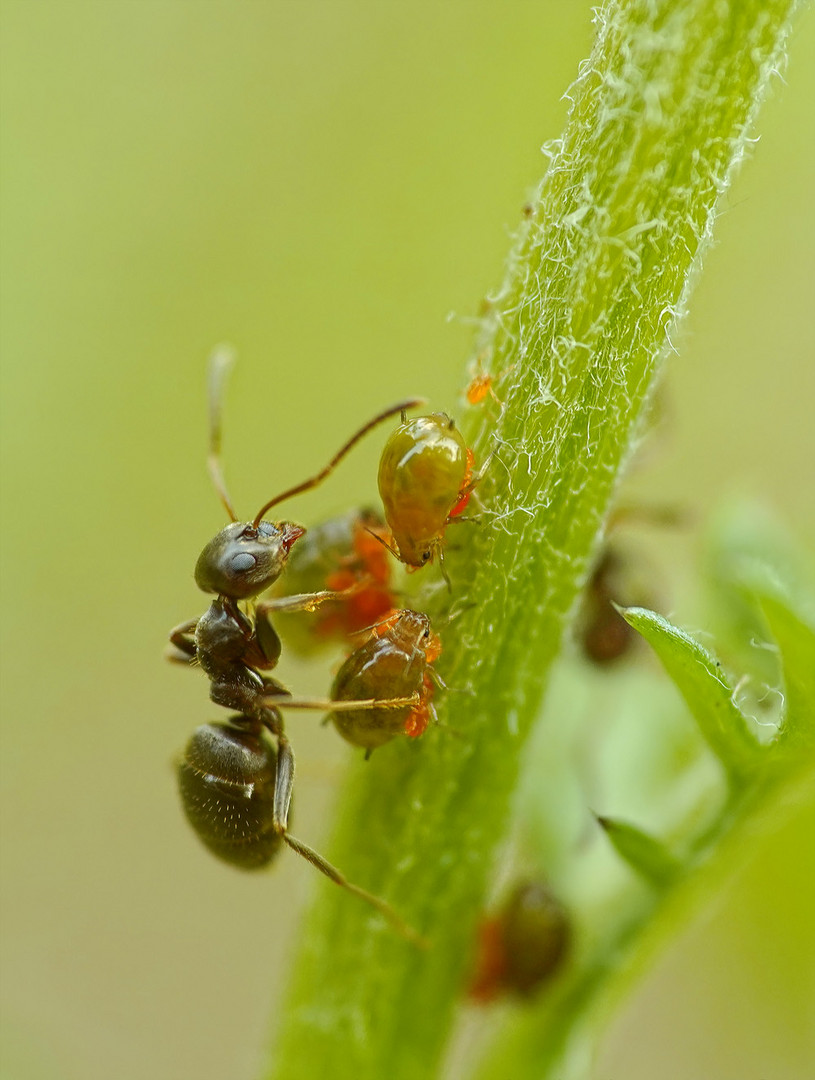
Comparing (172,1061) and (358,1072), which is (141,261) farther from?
(358,1072)

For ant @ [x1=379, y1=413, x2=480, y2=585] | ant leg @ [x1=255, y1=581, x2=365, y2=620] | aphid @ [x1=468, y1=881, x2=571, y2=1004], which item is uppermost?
ant @ [x1=379, y1=413, x2=480, y2=585]

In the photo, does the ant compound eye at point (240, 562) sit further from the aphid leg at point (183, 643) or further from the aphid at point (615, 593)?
the aphid at point (615, 593)

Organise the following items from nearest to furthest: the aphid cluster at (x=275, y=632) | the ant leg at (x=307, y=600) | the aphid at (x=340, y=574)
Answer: the aphid cluster at (x=275, y=632) < the ant leg at (x=307, y=600) < the aphid at (x=340, y=574)

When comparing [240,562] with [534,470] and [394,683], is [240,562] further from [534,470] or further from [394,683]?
[534,470]

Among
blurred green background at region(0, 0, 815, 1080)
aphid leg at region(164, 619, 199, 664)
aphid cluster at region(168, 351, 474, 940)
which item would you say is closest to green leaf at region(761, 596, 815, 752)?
aphid cluster at region(168, 351, 474, 940)

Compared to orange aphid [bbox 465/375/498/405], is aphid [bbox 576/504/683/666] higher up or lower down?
lower down

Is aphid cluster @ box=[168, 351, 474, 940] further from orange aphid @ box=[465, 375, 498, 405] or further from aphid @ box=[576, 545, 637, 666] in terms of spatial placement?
aphid @ box=[576, 545, 637, 666]

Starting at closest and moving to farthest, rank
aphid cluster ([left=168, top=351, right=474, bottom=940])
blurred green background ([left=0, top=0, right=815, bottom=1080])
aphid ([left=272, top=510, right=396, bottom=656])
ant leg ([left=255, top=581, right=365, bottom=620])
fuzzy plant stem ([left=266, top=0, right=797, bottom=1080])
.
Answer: fuzzy plant stem ([left=266, top=0, right=797, bottom=1080]), aphid cluster ([left=168, top=351, right=474, bottom=940]), ant leg ([left=255, top=581, right=365, bottom=620]), aphid ([left=272, top=510, right=396, bottom=656]), blurred green background ([left=0, top=0, right=815, bottom=1080])

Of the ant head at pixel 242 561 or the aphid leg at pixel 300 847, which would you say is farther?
the ant head at pixel 242 561

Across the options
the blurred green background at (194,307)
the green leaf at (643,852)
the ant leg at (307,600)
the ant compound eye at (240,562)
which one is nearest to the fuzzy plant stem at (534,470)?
the green leaf at (643,852)
